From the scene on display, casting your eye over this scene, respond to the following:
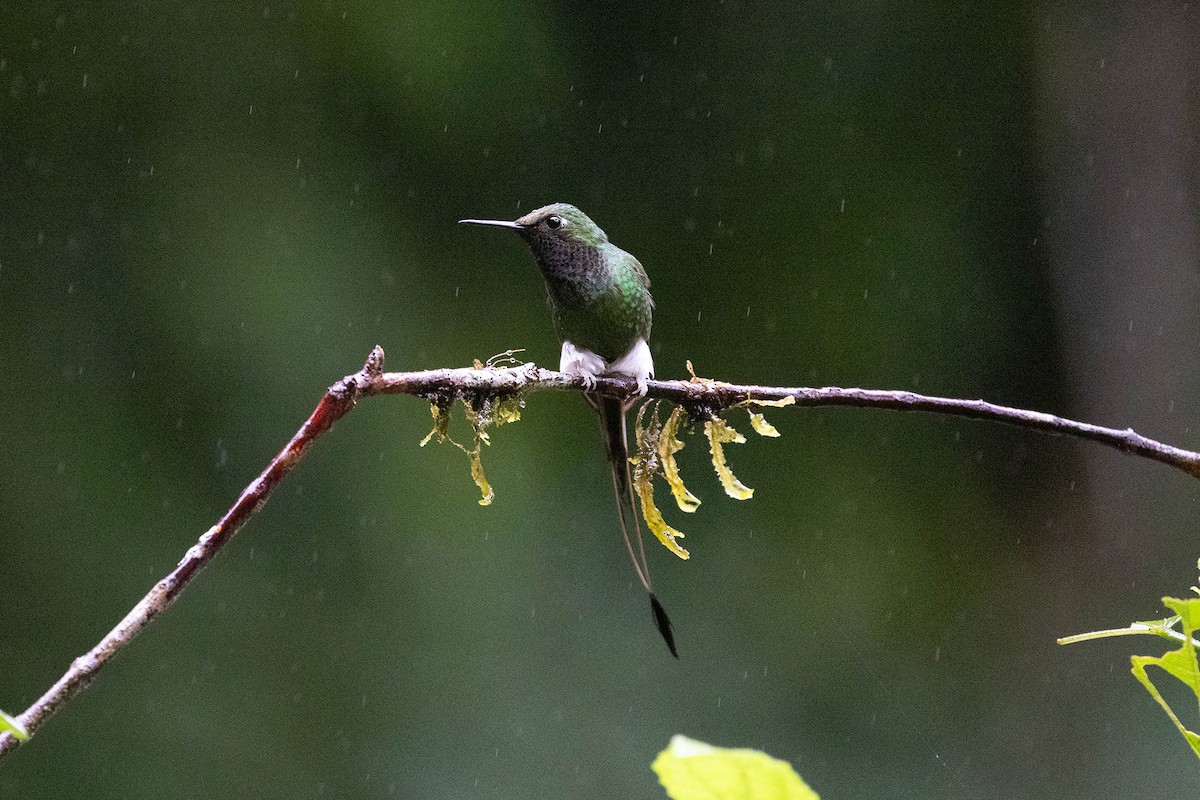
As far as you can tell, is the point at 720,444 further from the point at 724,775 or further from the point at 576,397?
the point at 576,397

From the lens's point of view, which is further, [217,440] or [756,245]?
[756,245]

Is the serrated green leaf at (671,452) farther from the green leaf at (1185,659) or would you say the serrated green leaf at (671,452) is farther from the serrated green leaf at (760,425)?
the green leaf at (1185,659)

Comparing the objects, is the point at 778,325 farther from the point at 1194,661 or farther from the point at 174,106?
the point at 1194,661

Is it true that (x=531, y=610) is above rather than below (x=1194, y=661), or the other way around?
below

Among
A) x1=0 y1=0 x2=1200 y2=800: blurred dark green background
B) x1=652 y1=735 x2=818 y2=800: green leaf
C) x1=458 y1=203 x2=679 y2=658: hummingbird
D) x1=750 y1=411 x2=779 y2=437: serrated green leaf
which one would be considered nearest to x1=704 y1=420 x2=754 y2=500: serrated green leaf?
x1=750 y1=411 x2=779 y2=437: serrated green leaf

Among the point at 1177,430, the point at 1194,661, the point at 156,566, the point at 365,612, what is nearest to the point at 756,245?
the point at 1177,430

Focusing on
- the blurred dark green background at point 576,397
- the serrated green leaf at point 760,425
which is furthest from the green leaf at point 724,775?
the blurred dark green background at point 576,397
